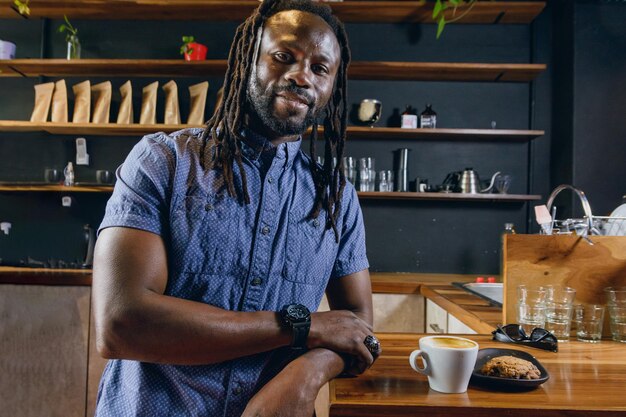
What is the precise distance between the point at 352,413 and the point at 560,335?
82cm

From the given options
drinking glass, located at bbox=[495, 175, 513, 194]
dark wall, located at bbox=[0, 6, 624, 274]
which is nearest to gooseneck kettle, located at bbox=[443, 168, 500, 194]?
drinking glass, located at bbox=[495, 175, 513, 194]

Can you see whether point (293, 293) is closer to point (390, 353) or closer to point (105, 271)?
point (390, 353)

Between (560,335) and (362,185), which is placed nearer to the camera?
(560,335)

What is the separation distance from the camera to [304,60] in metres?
1.10

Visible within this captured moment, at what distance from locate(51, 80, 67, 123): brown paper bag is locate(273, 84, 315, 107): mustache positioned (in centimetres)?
297

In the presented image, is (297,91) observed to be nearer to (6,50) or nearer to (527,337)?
(527,337)

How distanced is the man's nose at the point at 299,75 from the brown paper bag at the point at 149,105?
2.71 m

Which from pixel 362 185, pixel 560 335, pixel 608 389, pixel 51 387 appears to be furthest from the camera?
pixel 362 185

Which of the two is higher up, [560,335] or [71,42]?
[71,42]

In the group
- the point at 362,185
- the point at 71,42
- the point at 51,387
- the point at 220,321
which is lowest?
the point at 51,387

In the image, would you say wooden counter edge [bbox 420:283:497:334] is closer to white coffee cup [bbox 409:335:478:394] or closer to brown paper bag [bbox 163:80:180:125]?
white coffee cup [bbox 409:335:478:394]

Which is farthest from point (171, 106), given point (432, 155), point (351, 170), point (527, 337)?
point (527, 337)

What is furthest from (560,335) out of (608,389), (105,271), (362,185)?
(362,185)

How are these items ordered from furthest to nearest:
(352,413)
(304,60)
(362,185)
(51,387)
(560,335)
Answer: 1. (362,185)
2. (51,387)
3. (560,335)
4. (304,60)
5. (352,413)
